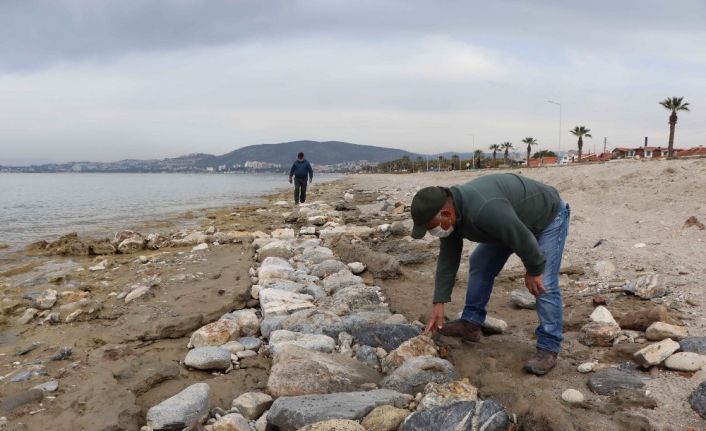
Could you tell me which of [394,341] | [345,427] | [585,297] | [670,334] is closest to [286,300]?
[394,341]

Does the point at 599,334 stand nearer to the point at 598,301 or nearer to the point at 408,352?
the point at 598,301

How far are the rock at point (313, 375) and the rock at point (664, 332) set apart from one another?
7.33ft

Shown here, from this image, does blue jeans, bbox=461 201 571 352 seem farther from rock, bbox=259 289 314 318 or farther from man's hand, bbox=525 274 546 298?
rock, bbox=259 289 314 318

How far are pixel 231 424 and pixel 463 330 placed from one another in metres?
2.10

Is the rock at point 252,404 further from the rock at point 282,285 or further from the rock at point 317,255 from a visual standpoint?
the rock at point 317,255

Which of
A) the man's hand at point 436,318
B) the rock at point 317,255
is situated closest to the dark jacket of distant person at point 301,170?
the rock at point 317,255

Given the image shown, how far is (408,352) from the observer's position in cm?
363

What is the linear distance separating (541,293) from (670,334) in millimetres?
1190

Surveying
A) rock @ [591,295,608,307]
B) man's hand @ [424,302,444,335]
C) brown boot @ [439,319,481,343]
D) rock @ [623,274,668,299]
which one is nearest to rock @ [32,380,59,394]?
man's hand @ [424,302,444,335]

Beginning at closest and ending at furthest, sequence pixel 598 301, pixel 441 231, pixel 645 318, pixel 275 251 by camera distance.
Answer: pixel 441 231 → pixel 645 318 → pixel 598 301 → pixel 275 251

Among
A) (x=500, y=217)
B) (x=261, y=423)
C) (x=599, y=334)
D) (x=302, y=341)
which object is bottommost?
(x=261, y=423)

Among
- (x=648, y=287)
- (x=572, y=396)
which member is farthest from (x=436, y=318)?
(x=648, y=287)

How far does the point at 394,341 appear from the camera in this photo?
396cm

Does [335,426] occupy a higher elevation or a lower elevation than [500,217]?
lower
